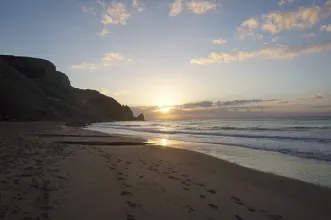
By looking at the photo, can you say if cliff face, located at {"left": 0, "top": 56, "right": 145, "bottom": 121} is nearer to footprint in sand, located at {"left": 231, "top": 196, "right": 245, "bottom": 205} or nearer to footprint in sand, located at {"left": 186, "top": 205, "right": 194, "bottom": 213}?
footprint in sand, located at {"left": 231, "top": 196, "right": 245, "bottom": 205}

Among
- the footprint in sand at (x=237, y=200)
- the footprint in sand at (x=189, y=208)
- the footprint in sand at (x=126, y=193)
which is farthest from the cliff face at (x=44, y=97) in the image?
the footprint in sand at (x=189, y=208)

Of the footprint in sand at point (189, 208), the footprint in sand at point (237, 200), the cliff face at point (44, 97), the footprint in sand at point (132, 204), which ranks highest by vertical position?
the cliff face at point (44, 97)

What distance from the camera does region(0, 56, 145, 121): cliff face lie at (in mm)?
61781

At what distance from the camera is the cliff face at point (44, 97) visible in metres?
61.8

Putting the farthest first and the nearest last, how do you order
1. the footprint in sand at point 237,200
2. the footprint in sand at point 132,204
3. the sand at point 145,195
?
the footprint in sand at point 237,200
the footprint in sand at point 132,204
the sand at point 145,195

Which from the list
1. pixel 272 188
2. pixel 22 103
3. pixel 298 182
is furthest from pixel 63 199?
pixel 22 103

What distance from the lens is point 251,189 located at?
7.98 metres

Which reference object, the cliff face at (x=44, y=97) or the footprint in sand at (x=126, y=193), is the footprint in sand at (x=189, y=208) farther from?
the cliff face at (x=44, y=97)

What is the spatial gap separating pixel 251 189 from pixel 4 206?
653 centimetres

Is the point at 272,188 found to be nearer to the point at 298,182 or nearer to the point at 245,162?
the point at 298,182

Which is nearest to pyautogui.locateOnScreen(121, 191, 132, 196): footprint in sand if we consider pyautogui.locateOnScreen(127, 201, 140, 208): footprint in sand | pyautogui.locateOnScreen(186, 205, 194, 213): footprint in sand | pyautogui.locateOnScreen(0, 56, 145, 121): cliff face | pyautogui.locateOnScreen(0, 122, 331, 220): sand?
pyautogui.locateOnScreen(0, 122, 331, 220): sand

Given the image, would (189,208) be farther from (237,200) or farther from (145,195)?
(237,200)

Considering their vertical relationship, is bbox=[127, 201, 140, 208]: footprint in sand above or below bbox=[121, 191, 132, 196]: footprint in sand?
below

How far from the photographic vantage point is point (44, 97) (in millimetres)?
91250
